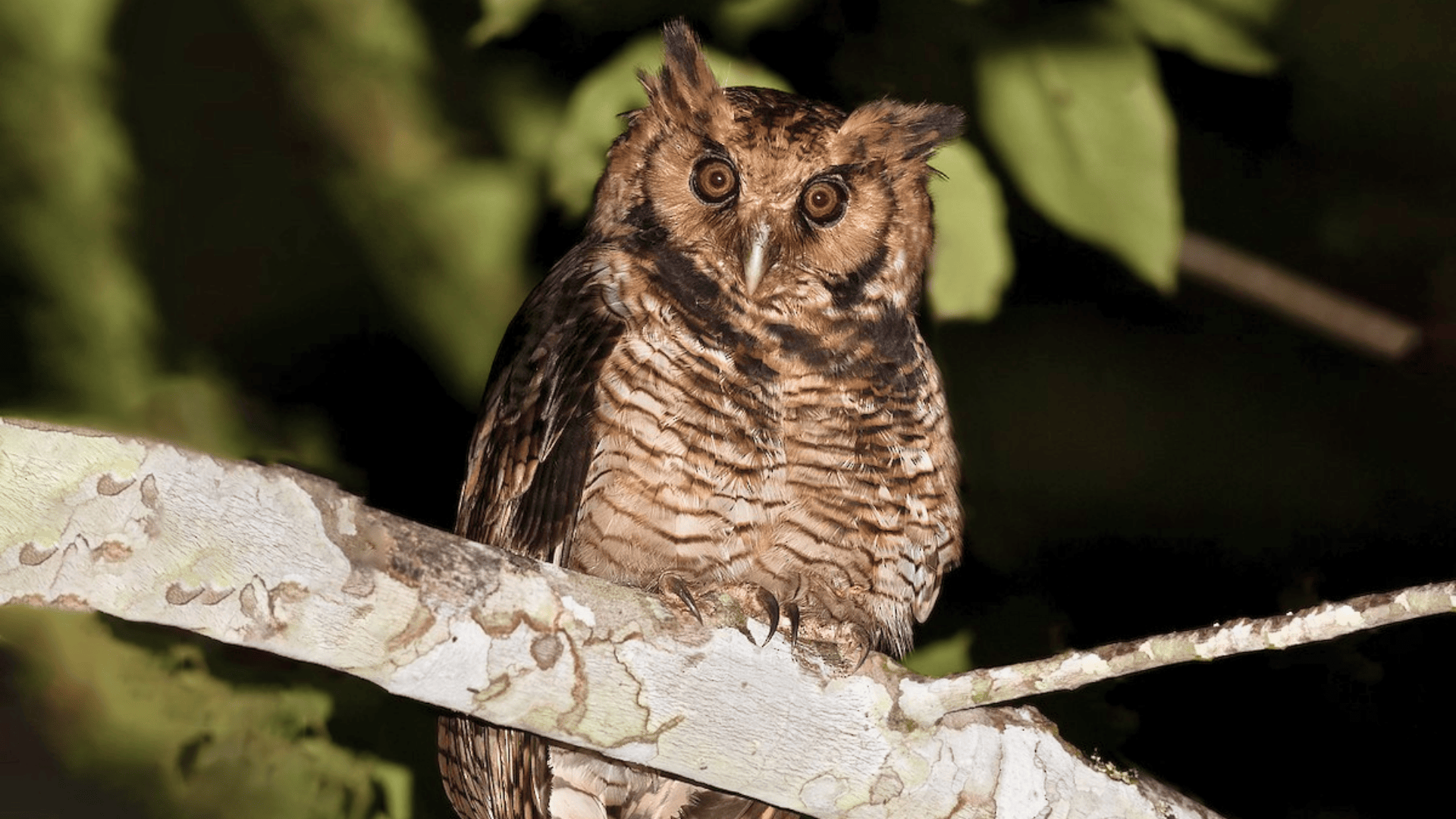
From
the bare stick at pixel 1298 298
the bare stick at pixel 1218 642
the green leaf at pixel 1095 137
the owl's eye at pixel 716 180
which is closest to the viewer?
the bare stick at pixel 1218 642

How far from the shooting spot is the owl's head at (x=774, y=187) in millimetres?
2227

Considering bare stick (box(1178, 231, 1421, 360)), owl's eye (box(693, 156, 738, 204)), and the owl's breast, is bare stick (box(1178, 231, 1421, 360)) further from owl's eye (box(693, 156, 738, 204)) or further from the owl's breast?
the owl's breast

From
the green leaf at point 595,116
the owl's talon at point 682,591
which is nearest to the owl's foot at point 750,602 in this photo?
the owl's talon at point 682,591

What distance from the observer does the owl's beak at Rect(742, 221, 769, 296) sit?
7.06 ft

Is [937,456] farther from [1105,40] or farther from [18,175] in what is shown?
[18,175]

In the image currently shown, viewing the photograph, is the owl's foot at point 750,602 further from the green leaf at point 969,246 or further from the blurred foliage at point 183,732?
the blurred foliage at point 183,732

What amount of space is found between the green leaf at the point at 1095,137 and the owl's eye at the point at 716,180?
480 mm

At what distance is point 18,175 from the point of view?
96.3 inches

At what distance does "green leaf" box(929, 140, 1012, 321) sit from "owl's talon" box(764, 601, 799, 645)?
667 mm

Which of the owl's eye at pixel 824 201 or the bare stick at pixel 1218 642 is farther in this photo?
the owl's eye at pixel 824 201

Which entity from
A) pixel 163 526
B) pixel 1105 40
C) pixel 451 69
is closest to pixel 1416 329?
pixel 1105 40

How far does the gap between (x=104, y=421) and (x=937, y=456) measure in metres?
1.65

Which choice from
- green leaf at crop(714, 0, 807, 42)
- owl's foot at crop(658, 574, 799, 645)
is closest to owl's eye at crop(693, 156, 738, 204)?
green leaf at crop(714, 0, 807, 42)

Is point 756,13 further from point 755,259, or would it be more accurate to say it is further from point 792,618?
point 792,618
